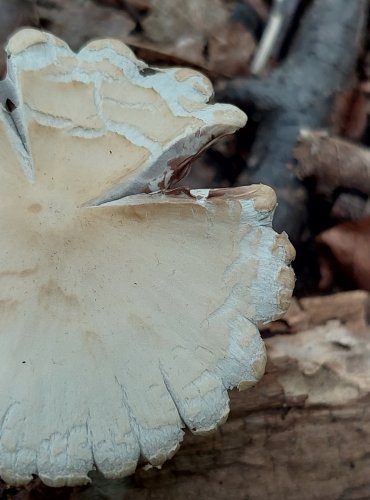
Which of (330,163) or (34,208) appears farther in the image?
(330,163)

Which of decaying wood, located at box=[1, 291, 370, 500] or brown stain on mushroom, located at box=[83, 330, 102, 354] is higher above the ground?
brown stain on mushroom, located at box=[83, 330, 102, 354]

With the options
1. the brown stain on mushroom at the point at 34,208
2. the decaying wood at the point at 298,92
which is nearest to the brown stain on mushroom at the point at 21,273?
the brown stain on mushroom at the point at 34,208

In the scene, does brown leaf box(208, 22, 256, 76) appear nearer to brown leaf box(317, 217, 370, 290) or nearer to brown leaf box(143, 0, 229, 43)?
brown leaf box(143, 0, 229, 43)

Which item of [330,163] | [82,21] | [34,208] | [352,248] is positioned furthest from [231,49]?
[34,208]

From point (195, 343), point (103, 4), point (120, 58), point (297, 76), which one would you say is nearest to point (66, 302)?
point (195, 343)

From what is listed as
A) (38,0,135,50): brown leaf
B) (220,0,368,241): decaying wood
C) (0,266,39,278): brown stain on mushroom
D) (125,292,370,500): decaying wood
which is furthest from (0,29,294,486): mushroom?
(38,0,135,50): brown leaf

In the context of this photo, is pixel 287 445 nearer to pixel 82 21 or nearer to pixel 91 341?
pixel 91 341

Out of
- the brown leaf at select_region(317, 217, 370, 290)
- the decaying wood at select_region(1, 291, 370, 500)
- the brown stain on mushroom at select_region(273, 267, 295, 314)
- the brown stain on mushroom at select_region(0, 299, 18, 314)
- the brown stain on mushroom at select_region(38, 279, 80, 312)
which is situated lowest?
the decaying wood at select_region(1, 291, 370, 500)
